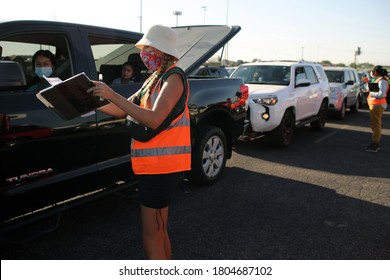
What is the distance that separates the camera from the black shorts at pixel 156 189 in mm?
2055

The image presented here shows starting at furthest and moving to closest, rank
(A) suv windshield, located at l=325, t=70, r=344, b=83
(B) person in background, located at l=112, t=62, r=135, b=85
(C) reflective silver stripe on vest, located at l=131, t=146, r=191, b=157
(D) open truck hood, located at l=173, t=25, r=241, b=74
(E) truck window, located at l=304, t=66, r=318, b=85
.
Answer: (A) suv windshield, located at l=325, t=70, r=344, b=83 → (E) truck window, located at l=304, t=66, r=318, b=85 → (D) open truck hood, located at l=173, t=25, r=241, b=74 → (B) person in background, located at l=112, t=62, r=135, b=85 → (C) reflective silver stripe on vest, located at l=131, t=146, r=191, b=157

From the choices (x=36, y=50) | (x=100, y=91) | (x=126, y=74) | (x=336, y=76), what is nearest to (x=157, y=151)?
(x=100, y=91)

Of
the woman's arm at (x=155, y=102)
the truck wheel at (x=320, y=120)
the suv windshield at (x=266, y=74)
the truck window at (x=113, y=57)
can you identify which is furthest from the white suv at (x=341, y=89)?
the woman's arm at (x=155, y=102)

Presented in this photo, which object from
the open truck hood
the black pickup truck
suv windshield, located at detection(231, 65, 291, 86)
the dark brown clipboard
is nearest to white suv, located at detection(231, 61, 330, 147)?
suv windshield, located at detection(231, 65, 291, 86)

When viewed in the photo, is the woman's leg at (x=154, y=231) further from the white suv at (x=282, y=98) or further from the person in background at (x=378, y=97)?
the person in background at (x=378, y=97)

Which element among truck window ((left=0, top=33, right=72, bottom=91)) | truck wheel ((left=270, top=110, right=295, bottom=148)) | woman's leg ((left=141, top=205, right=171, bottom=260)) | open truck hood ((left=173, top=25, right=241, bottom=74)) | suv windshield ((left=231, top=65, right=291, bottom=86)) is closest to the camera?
woman's leg ((left=141, top=205, right=171, bottom=260))

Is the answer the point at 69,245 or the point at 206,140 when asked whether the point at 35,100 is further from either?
the point at 206,140

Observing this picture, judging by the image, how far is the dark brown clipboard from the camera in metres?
1.67

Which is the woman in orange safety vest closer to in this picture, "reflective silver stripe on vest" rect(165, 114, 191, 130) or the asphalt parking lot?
"reflective silver stripe on vest" rect(165, 114, 191, 130)

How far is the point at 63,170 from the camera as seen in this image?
9.39 ft

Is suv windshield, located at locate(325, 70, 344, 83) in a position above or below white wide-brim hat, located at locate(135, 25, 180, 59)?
below

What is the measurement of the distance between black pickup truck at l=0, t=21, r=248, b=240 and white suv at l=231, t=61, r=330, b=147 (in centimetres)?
187

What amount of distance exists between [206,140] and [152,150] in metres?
2.45

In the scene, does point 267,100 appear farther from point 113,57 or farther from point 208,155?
point 113,57
